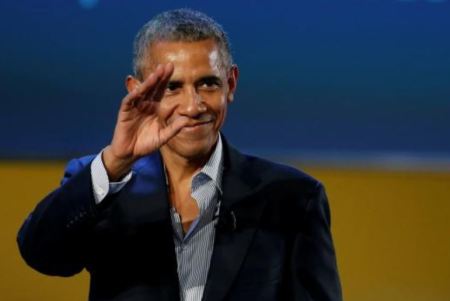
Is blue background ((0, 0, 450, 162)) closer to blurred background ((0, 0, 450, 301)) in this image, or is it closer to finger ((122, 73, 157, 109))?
blurred background ((0, 0, 450, 301))

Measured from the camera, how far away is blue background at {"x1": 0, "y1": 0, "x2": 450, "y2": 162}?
218 cm

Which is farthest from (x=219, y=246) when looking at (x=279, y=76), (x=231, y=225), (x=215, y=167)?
(x=279, y=76)

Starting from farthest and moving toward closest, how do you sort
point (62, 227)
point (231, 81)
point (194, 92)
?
1. point (231, 81)
2. point (194, 92)
3. point (62, 227)

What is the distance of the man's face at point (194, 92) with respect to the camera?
1.42 m

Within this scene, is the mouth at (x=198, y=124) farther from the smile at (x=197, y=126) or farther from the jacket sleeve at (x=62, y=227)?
the jacket sleeve at (x=62, y=227)

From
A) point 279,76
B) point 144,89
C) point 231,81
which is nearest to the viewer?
point 144,89

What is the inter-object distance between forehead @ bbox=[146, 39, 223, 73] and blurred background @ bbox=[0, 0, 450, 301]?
0.73 m

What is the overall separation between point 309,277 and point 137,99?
439 mm

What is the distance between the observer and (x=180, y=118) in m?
1.29

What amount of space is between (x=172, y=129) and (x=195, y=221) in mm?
239

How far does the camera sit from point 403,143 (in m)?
2.19

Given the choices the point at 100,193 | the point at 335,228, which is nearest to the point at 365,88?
the point at 335,228

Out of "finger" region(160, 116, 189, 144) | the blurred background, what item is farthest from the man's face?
the blurred background

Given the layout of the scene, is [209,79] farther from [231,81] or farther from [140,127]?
[140,127]
